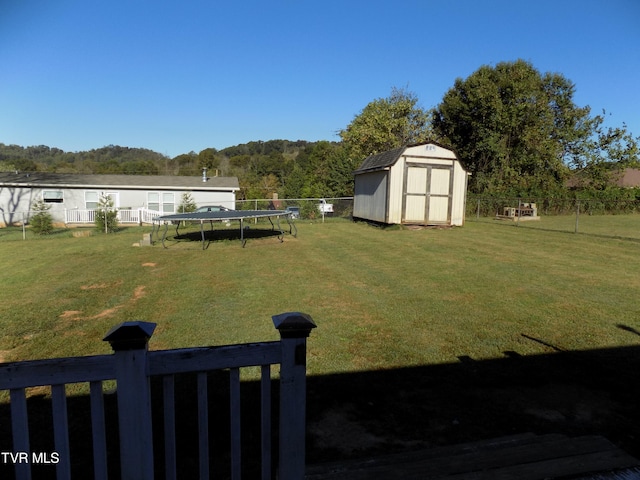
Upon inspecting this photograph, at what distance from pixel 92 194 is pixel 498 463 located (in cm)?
2653

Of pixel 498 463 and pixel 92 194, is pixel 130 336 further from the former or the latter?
pixel 92 194

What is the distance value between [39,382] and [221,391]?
78.6 inches

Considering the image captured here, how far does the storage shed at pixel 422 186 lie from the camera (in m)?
17.2

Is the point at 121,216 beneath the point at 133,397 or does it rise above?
beneath

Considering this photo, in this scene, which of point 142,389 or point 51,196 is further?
point 51,196

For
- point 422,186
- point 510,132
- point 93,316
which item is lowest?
point 93,316

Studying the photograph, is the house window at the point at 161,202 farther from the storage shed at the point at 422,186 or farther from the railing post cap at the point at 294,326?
the railing post cap at the point at 294,326

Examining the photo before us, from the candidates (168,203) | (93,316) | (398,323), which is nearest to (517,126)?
(168,203)

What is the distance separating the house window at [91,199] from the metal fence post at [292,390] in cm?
2587

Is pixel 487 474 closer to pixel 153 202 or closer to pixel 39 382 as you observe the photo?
pixel 39 382

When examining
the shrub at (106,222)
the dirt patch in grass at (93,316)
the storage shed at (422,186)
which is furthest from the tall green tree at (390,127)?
the dirt patch in grass at (93,316)

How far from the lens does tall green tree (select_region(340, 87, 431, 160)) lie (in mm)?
33312

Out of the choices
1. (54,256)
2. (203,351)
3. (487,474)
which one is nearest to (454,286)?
(487,474)

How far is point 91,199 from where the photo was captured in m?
23.6
